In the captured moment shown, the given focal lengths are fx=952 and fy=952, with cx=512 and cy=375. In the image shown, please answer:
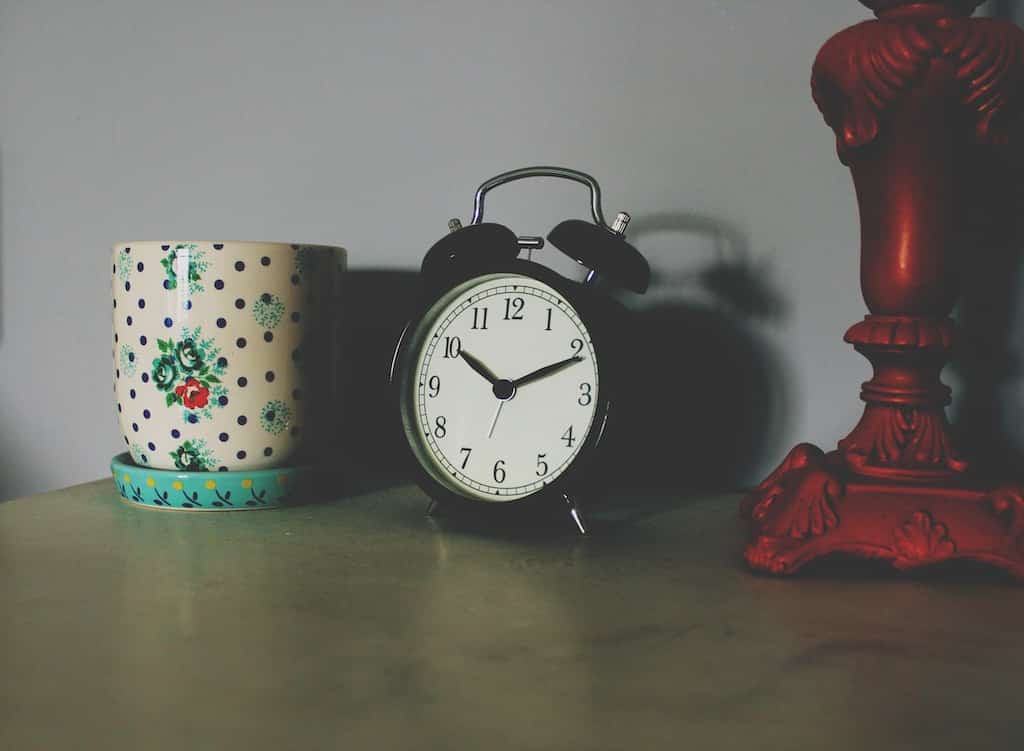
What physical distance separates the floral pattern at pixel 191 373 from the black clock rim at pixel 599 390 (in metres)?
0.16

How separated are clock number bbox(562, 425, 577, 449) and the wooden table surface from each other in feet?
0.25

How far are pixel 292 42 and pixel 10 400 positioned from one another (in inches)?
24.6

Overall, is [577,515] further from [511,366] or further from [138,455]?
[138,455]

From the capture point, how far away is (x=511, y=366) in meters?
0.81

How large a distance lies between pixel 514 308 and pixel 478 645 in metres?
0.36

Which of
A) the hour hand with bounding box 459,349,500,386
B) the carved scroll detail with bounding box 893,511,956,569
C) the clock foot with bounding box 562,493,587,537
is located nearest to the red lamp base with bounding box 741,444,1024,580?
the carved scroll detail with bounding box 893,511,956,569

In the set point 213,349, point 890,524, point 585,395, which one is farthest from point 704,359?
point 213,349

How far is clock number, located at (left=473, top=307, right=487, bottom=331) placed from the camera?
83 cm

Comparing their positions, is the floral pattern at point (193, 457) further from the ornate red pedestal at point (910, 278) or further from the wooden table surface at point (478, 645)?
the ornate red pedestal at point (910, 278)

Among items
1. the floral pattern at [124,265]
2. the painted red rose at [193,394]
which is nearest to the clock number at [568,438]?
the painted red rose at [193,394]

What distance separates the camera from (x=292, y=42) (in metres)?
1.13

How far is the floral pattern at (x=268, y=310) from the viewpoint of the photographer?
860 millimetres

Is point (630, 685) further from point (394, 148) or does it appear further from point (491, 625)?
point (394, 148)

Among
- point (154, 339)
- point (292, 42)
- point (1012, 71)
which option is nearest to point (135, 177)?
point (292, 42)
